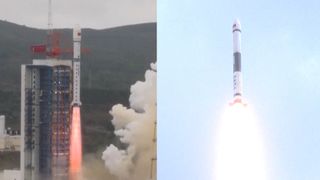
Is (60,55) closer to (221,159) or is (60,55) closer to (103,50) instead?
(103,50)

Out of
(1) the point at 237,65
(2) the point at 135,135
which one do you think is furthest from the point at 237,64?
(2) the point at 135,135

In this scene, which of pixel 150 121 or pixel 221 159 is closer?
pixel 150 121

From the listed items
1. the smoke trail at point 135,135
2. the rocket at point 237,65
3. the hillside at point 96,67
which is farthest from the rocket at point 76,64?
the rocket at point 237,65

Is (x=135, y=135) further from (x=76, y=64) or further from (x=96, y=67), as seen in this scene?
(x=76, y=64)

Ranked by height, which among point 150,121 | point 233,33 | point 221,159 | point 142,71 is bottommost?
point 221,159

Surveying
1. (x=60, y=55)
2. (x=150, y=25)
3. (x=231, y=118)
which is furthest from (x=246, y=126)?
(x=60, y=55)
